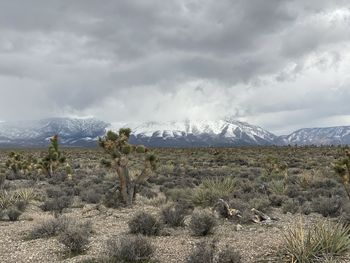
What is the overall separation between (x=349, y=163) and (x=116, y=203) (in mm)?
8259

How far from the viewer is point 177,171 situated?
31.2m

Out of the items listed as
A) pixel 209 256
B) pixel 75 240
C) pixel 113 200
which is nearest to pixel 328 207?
pixel 209 256

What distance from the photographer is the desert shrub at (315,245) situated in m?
8.27

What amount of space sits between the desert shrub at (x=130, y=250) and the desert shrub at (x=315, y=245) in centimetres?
273

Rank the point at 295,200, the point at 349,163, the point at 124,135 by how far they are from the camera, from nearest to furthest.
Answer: the point at 349,163, the point at 295,200, the point at 124,135

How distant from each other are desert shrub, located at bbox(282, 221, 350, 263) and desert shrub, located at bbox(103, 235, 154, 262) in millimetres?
2731

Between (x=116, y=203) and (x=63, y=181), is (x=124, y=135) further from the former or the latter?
(x=63, y=181)

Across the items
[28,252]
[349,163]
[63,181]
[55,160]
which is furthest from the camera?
[55,160]

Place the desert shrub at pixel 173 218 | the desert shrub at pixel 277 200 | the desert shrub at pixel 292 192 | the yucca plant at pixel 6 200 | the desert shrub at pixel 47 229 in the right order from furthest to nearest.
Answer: the desert shrub at pixel 292 192
the desert shrub at pixel 277 200
the yucca plant at pixel 6 200
the desert shrub at pixel 173 218
the desert shrub at pixel 47 229

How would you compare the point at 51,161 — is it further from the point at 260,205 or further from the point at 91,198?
the point at 260,205

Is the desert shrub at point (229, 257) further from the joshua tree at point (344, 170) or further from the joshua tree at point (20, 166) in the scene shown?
the joshua tree at point (20, 166)

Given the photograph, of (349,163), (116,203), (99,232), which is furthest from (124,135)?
(349,163)

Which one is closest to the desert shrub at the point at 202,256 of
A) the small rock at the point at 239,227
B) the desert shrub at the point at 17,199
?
the small rock at the point at 239,227

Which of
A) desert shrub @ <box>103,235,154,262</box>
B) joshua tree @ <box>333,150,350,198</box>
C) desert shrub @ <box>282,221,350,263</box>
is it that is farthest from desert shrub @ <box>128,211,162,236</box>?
joshua tree @ <box>333,150,350,198</box>
